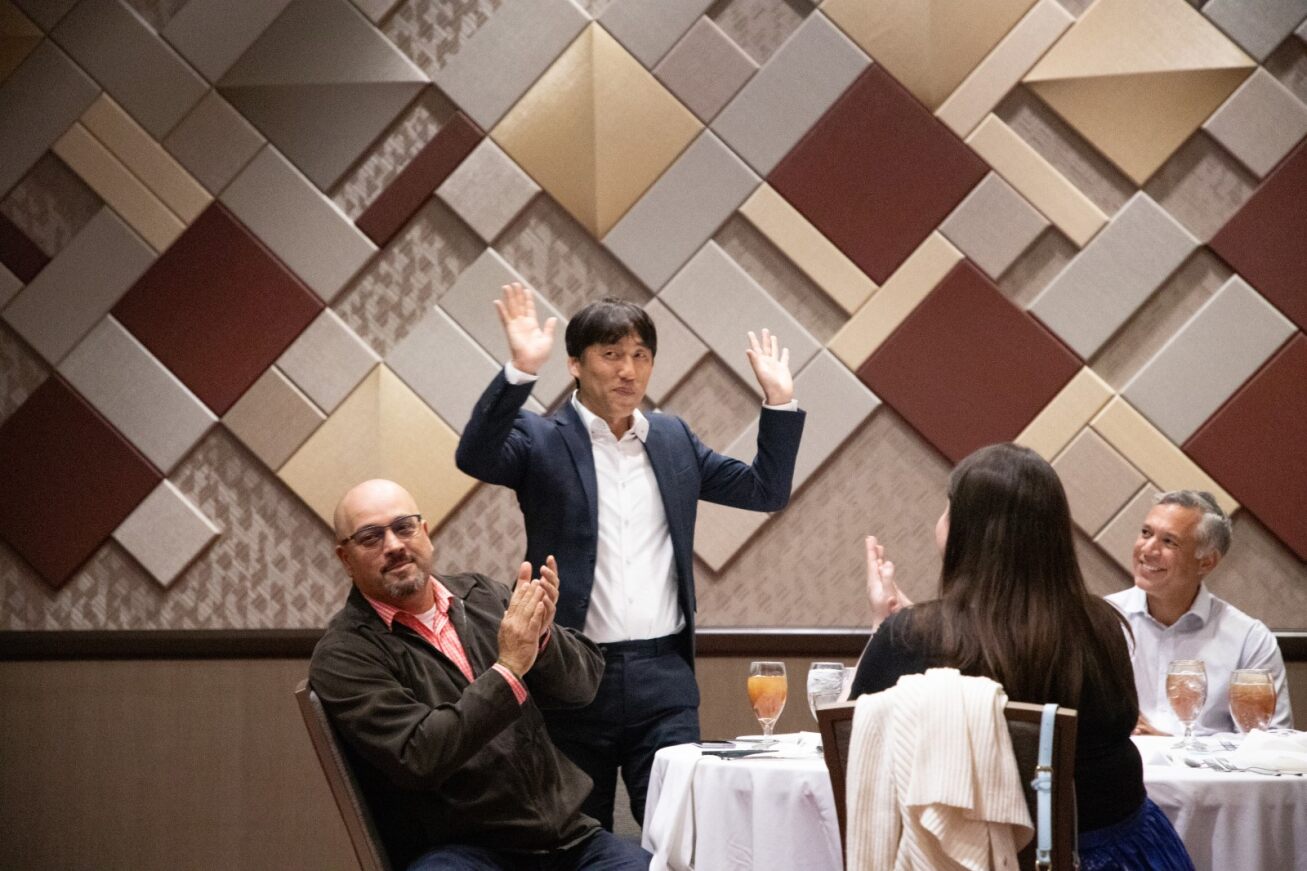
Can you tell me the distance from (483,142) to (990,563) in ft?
7.46

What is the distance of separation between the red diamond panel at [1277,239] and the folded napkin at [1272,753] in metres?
1.76

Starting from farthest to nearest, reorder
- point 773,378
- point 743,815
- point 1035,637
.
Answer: point 773,378, point 743,815, point 1035,637

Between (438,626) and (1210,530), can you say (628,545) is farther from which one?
(1210,530)

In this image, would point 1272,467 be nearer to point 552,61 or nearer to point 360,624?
point 552,61

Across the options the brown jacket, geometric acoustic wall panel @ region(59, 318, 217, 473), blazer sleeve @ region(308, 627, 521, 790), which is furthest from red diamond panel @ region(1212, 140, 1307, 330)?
geometric acoustic wall panel @ region(59, 318, 217, 473)

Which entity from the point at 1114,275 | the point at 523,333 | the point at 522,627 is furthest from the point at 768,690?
the point at 1114,275

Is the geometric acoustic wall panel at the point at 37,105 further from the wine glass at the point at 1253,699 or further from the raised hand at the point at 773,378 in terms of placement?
the wine glass at the point at 1253,699

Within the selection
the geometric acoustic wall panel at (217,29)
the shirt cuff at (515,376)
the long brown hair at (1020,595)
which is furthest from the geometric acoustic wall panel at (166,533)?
the long brown hair at (1020,595)

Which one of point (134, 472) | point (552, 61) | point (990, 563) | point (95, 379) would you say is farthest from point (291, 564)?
point (990, 563)

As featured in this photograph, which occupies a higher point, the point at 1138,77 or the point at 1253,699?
the point at 1138,77

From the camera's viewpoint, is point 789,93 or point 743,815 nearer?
point 743,815

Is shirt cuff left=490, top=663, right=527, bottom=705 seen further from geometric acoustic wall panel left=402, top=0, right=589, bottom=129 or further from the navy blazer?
geometric acoustic wall panel left=402, top=0, right=589, bottom=129

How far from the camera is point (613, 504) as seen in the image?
2.68 m

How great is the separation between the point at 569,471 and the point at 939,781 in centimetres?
123
